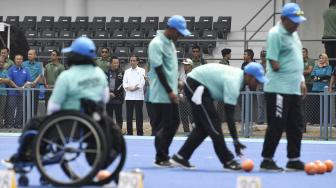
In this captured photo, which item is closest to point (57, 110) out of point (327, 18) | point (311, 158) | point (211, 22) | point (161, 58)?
point (161, 58)

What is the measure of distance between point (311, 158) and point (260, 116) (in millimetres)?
5310

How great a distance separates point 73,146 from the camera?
27.6ft

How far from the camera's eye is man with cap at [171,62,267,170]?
10430 millimetres

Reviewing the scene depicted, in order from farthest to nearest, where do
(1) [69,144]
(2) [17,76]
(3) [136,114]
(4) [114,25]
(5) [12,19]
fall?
(5) [12,19] → (4) [114,25] → (2) [17,76] → (3) [136,114] → (1) [69,144]

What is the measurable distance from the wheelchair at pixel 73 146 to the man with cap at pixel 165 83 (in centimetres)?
244

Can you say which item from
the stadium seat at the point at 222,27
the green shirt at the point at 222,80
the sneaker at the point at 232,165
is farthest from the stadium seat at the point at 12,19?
the sneaker at the point at 232,165

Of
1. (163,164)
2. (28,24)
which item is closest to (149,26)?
(28,24)

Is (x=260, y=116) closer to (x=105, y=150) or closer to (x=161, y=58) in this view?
(x=161, y=58)

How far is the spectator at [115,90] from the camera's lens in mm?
19391

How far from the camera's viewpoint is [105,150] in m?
8.10

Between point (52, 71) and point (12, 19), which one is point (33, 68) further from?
point (12, 19)

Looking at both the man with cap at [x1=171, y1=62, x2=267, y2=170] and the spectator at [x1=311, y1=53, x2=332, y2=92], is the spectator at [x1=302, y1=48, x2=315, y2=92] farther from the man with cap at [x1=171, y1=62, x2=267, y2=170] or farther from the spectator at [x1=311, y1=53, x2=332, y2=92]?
the man with cap at [x1=171, y1=62, x2=267, y2=170]

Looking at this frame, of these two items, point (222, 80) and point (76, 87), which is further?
point (222, 80)

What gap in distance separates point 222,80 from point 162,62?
2.69 ft
